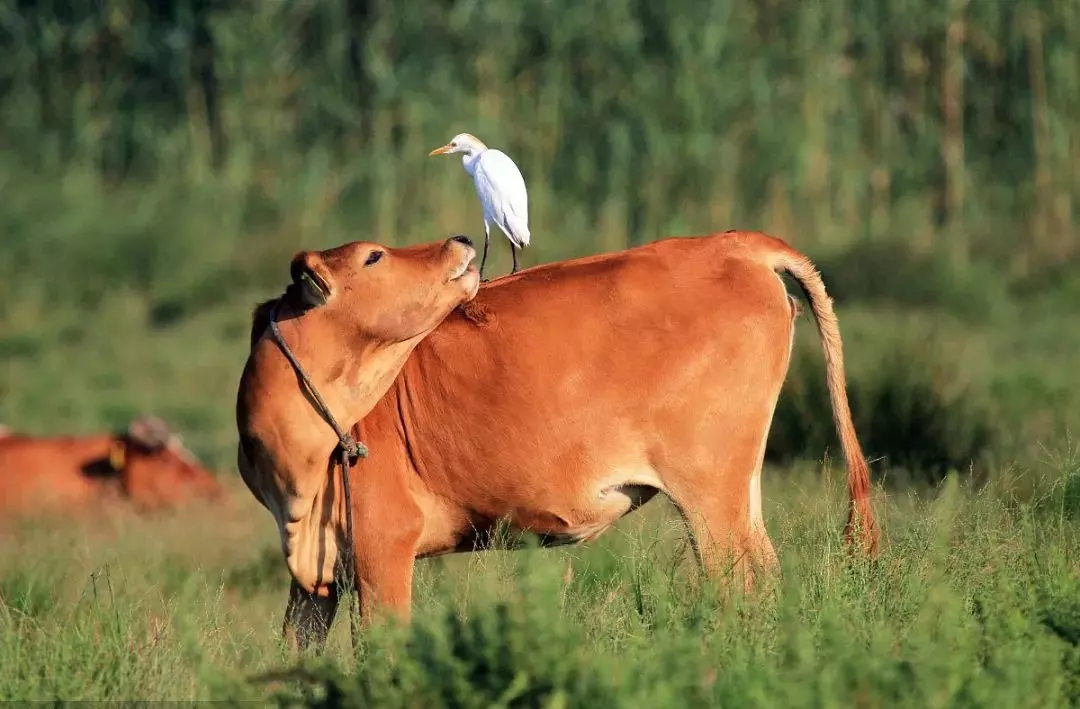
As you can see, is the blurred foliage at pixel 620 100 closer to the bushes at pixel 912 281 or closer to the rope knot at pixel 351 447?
the bushes at pixel 912 281

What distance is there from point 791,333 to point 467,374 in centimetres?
125

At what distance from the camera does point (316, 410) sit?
6379mm

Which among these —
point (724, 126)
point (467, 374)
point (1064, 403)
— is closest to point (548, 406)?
point (467, 374)

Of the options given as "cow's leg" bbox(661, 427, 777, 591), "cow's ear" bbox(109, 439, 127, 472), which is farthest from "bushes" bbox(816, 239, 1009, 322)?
"cow's leg" bbox(661, 427, 777, 591)

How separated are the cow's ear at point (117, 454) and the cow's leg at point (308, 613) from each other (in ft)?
24.4

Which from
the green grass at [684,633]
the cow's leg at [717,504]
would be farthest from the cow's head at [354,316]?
the cow's leg at [717,504]

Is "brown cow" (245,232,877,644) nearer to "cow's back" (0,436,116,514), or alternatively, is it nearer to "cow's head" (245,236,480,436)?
"cow's head" (245,236,480,436)

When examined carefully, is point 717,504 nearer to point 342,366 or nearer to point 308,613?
point 342,366

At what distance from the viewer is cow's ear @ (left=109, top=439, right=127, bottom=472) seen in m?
13.7

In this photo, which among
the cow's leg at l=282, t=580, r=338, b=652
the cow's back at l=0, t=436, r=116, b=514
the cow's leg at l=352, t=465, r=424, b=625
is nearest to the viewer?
the cow's leg at l=352, t=465, r=424, b=625

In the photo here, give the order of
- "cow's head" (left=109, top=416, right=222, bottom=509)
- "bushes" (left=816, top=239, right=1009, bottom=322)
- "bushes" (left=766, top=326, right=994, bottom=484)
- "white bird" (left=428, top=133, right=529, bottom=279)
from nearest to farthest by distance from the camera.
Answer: "white bird" (left=428, top=133, right=529, bottom=279)
"bushes" (left=766, top=326, right=994, bottom=484)
"cow's head" (left=109, top=416, right=222, bottom=509)
"bushes" (left=816, top=239, right=1009, bottom=322)

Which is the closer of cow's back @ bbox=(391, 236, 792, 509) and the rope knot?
the rope knot

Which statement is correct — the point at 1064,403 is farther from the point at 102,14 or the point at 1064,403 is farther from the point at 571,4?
the point at 102,14

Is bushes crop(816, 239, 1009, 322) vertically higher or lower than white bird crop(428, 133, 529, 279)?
lower
